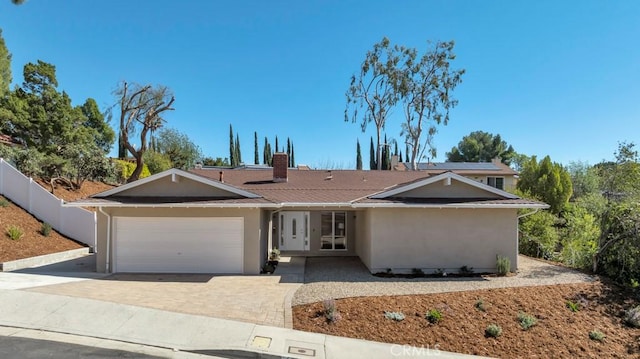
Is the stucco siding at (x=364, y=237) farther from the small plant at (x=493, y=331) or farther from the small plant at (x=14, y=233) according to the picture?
the small plant at (x=14, y=233)

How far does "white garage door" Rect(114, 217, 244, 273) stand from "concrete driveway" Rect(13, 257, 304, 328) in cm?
57

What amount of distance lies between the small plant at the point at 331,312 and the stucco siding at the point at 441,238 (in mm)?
4781

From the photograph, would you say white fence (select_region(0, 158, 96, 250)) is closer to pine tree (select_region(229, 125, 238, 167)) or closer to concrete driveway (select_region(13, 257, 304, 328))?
concrete driveway (select_region(13, 257, 304, 328))

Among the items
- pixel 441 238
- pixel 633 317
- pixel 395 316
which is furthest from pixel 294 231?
pixel 633 317

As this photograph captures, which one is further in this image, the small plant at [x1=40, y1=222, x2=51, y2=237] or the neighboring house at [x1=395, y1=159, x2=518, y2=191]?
the neighboring house at [x1=395, y1=159, x2=518, y2=191]

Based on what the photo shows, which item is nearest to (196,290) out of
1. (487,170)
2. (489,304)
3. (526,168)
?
(489,304)

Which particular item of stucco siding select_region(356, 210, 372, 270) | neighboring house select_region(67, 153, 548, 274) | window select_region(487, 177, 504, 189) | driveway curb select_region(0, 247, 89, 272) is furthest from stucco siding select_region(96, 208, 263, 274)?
window select_region(487, 177, 504, 189)

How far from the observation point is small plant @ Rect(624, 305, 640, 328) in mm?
9219

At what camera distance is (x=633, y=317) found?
30.6 feet

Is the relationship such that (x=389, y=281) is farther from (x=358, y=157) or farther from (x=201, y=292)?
(x=358, y=157)

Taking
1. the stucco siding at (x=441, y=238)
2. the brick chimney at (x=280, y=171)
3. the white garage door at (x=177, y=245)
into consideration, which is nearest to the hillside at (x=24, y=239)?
the white garage door at (x=177, y=245)

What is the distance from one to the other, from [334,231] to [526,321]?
10004 mm

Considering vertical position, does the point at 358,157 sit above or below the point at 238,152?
below

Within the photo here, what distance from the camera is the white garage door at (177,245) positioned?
42.0ft
